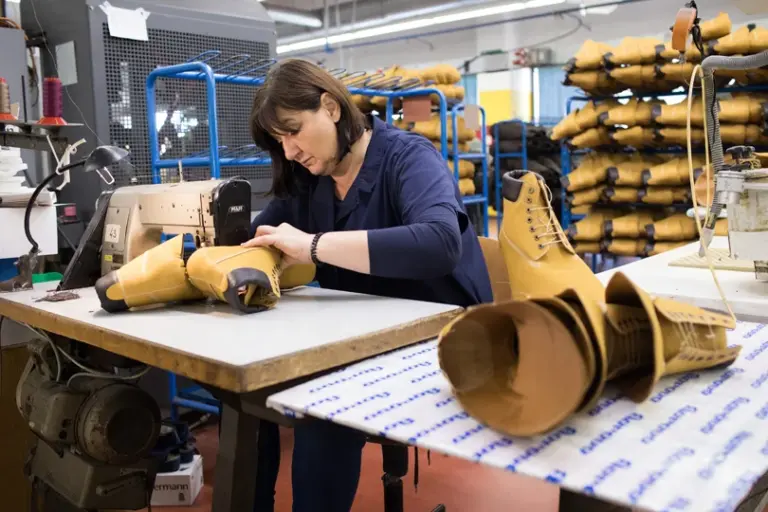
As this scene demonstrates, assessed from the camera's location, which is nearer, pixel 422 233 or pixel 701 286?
pixel 422 233

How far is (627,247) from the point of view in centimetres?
498

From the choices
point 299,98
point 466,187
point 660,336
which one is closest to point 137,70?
point 299,98

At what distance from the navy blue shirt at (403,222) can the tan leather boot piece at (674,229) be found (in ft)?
11.2

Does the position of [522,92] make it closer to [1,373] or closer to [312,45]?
[312,45]

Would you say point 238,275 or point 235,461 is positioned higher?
point 238,275

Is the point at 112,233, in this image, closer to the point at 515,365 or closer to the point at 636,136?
the point at 515,365

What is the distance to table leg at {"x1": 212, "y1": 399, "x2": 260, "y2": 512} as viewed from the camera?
1.12 meters

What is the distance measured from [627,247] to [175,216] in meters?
3.98

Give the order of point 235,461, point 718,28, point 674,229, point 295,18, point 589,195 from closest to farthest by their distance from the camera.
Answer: point 235,461 < point 718,28 < point 674,229 < point 589,195 < point 295,18

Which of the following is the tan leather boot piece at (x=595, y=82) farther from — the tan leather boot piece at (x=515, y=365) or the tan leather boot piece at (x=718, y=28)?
the tan leather boot piece at (x=515, y=365)

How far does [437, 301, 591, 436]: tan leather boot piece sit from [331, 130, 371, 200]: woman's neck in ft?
2.81

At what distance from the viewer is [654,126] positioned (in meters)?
4.76

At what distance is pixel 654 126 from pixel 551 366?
172 inches


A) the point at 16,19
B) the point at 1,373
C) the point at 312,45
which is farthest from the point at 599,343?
the point at 312,45
